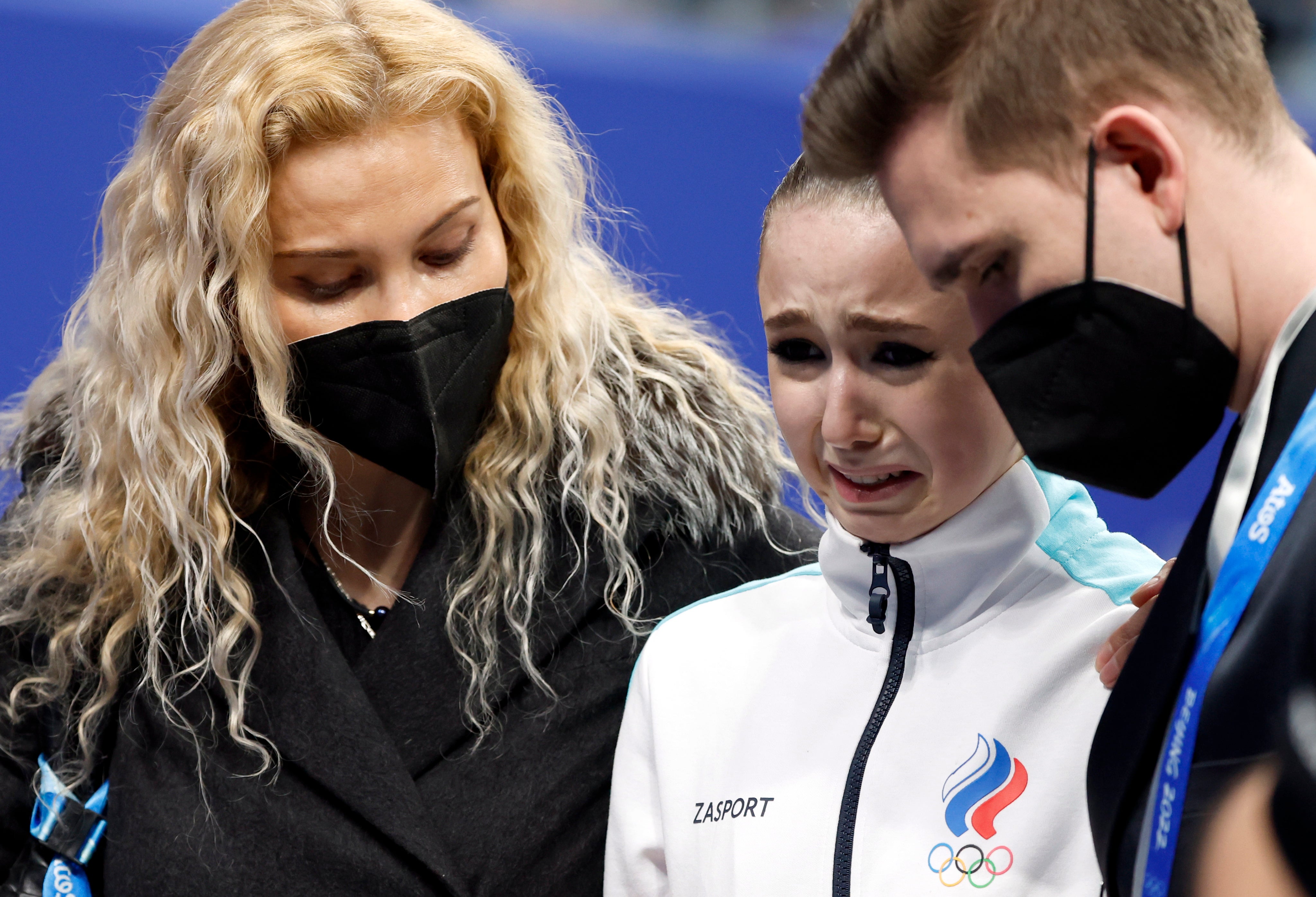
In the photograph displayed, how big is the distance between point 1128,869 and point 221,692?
3.51 feet

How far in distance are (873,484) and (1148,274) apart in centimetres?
40

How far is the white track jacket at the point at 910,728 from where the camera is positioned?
1029 millimetres

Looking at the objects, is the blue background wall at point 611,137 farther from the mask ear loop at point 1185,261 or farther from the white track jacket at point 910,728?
the mask ear loop at point 1185,261

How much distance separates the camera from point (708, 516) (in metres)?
1.52

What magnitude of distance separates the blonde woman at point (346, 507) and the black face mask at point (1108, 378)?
727mm

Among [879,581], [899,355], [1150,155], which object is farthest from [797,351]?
A: [1150,155]

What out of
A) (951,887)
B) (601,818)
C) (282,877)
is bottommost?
(282,877)

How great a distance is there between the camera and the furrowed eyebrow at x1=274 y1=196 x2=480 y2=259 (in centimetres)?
137

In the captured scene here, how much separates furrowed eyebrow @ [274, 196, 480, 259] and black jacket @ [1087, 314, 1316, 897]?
2.95 ft

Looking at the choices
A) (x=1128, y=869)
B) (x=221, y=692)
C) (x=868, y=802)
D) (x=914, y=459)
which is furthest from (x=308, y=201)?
(x=1128, y=869)

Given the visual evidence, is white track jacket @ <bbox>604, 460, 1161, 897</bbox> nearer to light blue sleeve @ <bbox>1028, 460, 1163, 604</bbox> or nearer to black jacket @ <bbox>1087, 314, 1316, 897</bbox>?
light blue sleeve @ <bbox>1028, 460, 1163, 604</bbox>

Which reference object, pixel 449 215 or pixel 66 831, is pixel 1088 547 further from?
pixel 66 831

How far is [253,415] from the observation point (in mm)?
1546

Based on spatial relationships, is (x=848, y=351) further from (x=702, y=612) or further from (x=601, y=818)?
(x=601, y=818)
